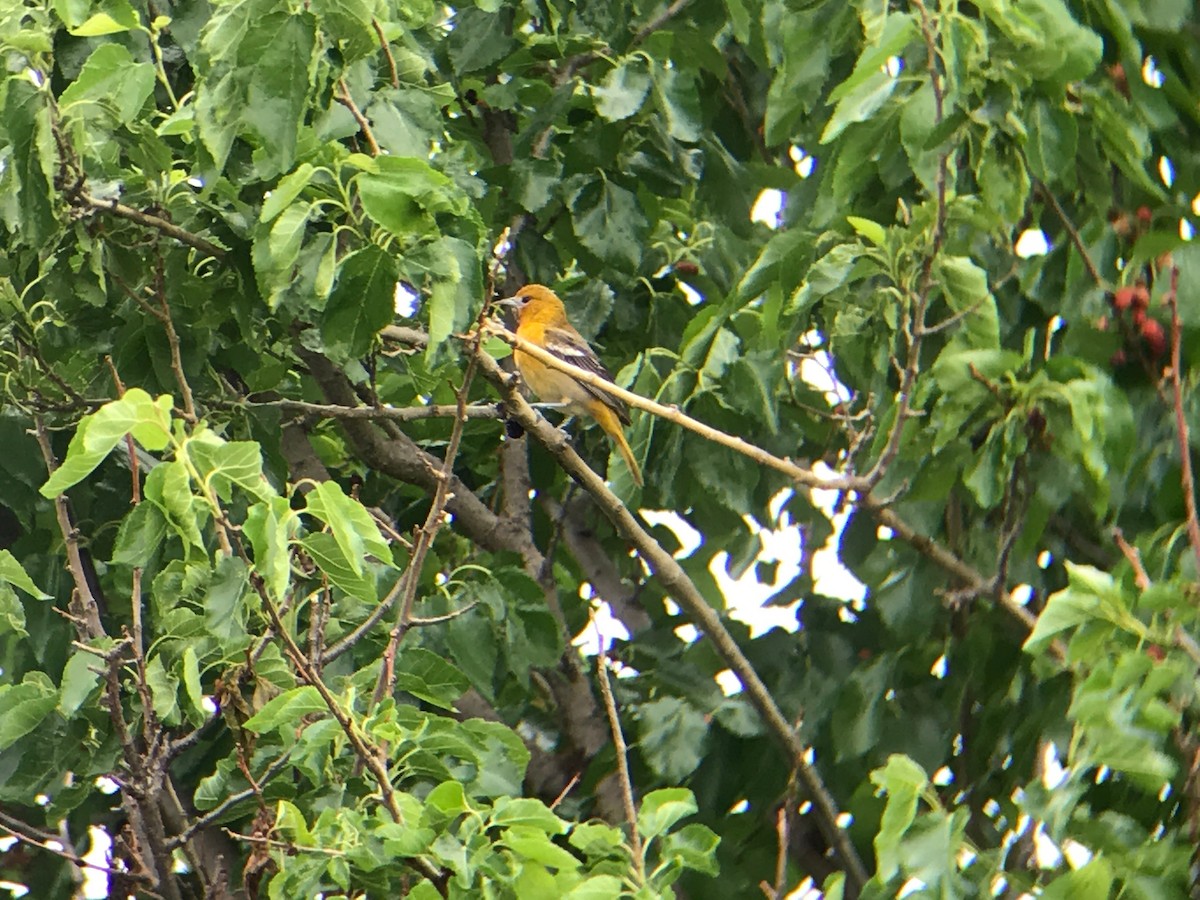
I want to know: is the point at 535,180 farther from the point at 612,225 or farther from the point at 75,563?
the point at 75,563

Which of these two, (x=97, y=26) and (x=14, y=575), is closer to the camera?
(x=97, y=26)

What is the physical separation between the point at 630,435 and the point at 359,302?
4.54 feet

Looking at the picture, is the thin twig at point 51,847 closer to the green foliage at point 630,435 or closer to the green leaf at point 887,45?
the green foliage at point 630,435

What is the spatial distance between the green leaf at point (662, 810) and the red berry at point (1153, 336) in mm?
1379

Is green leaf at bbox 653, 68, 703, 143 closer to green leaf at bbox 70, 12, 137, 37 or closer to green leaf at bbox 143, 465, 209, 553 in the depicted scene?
green leaf at bbox 70, 12, 137, 37

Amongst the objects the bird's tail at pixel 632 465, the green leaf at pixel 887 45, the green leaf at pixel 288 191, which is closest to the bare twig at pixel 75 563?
the green leaf at pixel 288 191

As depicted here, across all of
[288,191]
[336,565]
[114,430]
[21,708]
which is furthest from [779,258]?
[21,708]

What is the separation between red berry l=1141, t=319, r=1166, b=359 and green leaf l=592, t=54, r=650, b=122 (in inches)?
62.5

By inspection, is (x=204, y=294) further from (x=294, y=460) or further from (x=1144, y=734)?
(x=1144, y=734)

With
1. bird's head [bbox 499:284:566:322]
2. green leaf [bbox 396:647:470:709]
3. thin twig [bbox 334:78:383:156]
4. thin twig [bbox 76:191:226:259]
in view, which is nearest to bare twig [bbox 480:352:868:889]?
green leaf [bbox 396:647:470:709]

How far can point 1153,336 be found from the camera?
11.2 ft

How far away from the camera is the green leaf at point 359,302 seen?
3.17 meters

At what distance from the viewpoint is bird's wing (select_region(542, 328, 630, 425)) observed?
19.0 feet

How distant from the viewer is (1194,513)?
2.97 meters
